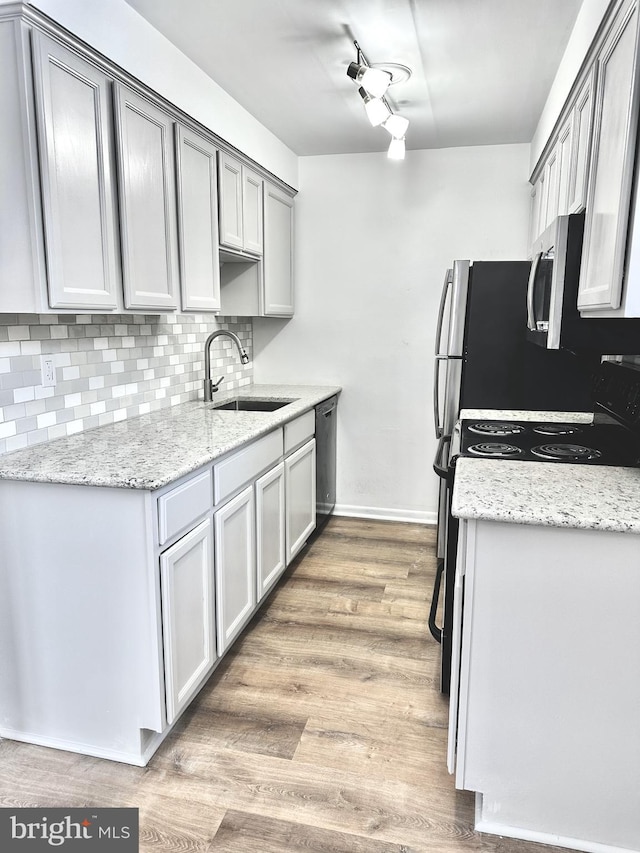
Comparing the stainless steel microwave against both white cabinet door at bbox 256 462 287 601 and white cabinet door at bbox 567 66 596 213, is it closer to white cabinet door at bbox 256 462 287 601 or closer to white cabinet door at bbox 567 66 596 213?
white cabinet door at bbox 567 66 596 213

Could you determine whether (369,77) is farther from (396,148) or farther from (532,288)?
(532,288)

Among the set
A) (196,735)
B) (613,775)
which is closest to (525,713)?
(613,775)

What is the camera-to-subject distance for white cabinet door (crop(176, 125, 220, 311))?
2.49 m

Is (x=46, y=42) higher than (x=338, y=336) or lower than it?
higher

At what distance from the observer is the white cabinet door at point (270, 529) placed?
266cm

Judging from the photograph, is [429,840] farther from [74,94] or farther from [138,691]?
[74,94]

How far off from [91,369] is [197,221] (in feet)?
2.64

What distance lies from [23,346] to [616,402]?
2.12m

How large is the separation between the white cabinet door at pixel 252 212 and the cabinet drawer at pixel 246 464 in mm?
1130

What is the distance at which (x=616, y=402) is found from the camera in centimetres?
220

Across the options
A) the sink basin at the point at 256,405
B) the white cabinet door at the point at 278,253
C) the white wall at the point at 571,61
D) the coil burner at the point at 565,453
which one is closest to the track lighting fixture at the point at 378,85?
the white wall at the point at 571,61

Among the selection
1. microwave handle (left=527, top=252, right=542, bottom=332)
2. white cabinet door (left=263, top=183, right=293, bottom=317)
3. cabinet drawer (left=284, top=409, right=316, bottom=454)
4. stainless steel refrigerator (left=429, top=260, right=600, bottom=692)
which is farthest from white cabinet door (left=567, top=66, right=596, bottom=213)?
white cabinet door (left=263, top=183, right=293, bottom=317)

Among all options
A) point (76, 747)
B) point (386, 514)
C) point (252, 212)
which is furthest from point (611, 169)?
point (386, 514)

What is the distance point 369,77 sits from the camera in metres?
2.42
